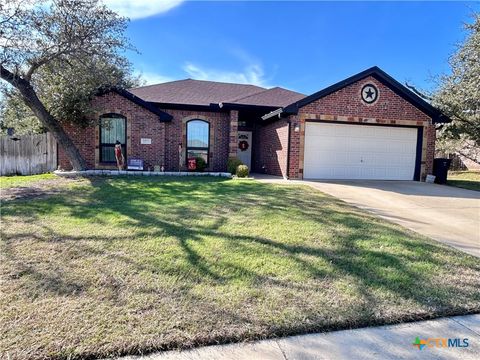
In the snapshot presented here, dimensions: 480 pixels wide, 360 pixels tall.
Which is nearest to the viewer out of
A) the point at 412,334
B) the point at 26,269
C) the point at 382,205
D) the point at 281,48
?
the point at 412,334

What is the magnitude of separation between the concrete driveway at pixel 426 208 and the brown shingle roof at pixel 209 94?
601 cm

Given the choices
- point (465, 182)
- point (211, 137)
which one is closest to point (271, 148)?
point (211, 137)

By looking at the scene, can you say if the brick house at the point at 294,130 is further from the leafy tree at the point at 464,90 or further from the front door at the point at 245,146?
the front door at the point at 245,146

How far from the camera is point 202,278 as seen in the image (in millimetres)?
3443

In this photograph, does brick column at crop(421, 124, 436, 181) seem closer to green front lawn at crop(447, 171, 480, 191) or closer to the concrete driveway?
green front lawn at crop(447, 171, 480, 191)

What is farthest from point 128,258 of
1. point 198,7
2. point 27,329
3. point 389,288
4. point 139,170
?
point 198,7

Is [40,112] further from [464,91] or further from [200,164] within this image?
[464,91]

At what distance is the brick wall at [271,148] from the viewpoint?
506 inches

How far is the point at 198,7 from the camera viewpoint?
12.0m

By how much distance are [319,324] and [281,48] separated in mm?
17078

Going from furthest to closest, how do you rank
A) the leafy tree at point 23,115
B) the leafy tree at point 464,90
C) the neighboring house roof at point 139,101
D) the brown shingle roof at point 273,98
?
the brown shingle roof at point 273,98, the leafy tree at point 464,90, the neighboring house roof at point 139,101, the leafy tree at point 23,115

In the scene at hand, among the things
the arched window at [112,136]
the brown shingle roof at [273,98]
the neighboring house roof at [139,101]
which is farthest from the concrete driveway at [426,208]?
the arched window at [112,136]

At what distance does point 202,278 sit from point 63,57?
31.7 feet

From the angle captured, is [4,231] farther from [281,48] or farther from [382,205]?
[281,48]
